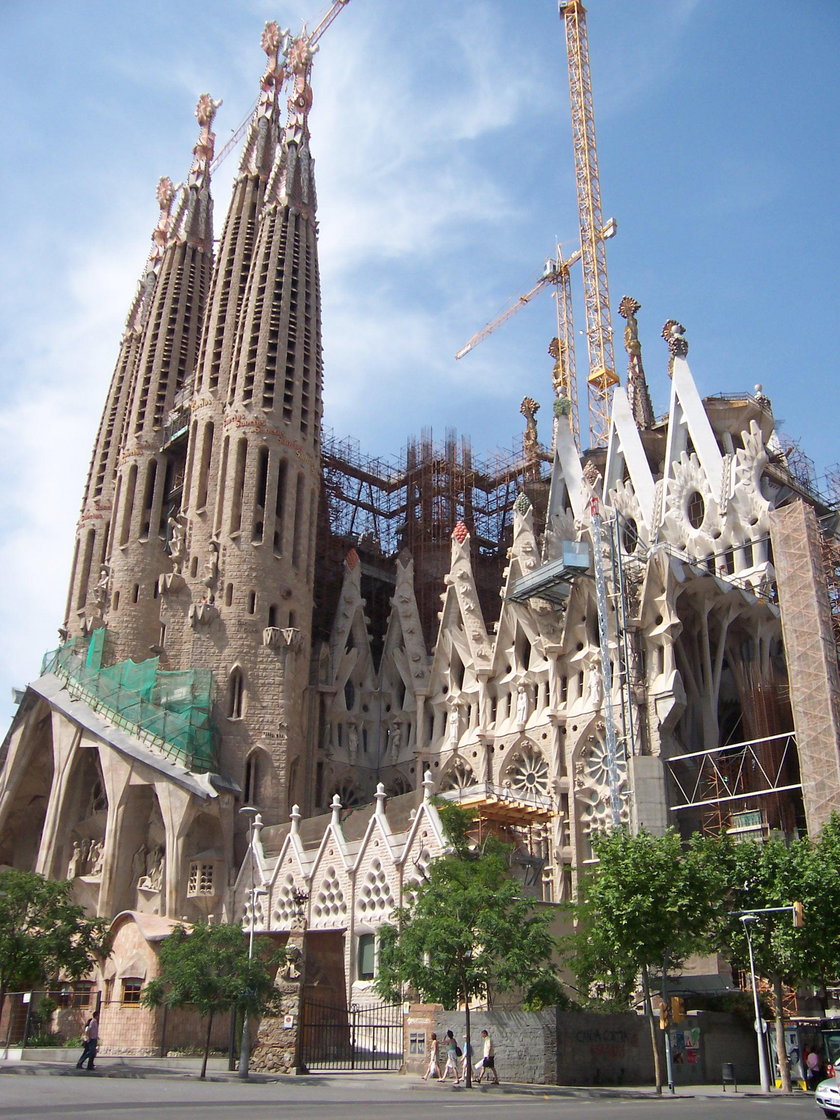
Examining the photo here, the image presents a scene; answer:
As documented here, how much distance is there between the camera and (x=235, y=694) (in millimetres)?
44156

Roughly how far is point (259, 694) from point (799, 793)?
20771 mm

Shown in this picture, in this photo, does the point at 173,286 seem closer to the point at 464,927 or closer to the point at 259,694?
the point at 259,694

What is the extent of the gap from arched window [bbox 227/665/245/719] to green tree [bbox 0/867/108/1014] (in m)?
14.4

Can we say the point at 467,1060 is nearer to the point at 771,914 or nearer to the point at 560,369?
the point at 771,914

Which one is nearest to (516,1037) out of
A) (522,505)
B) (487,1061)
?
(487,1061)

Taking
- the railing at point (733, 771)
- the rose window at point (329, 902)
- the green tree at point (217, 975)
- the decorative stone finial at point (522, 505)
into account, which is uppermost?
the decorative stone finial at point (522, 505)

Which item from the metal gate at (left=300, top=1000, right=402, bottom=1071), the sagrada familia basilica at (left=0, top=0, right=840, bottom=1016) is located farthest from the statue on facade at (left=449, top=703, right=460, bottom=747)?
the metal gate at (left=300, top=1000, right=402, bottom=1071)

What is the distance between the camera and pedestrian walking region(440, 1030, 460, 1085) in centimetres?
2080

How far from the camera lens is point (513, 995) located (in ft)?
82.3

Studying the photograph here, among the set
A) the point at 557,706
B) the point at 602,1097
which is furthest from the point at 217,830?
the point at 602,1097

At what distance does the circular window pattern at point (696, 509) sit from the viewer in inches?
1809

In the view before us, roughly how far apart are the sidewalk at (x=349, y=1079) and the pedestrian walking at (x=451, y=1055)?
0.52 metres

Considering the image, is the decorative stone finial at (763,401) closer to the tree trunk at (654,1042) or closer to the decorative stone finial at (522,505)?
the decorative stone finial at (522,505)

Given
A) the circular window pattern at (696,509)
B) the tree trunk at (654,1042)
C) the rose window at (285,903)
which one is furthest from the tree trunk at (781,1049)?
the circular window pattern at (696,509)
